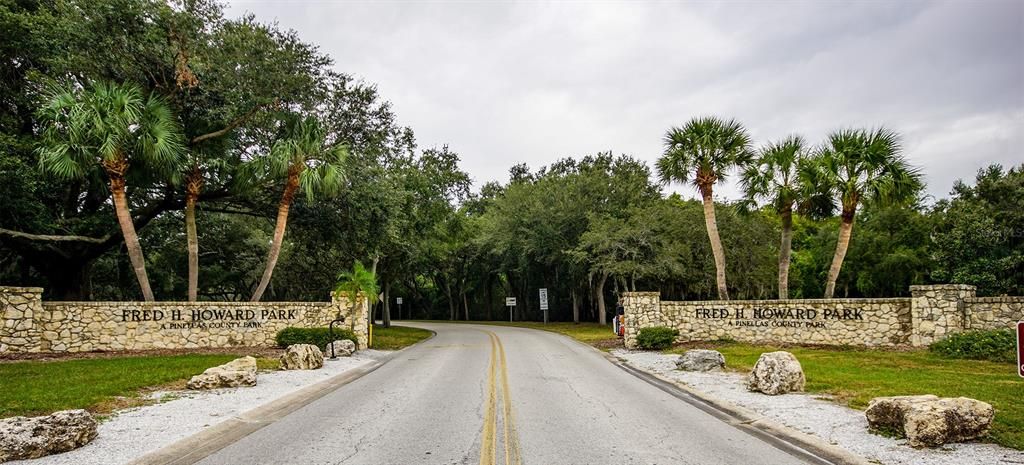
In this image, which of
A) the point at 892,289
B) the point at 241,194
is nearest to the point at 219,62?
the point at 241,194

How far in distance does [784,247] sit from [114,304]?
75.3 feet

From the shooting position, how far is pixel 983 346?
1464 centimetres

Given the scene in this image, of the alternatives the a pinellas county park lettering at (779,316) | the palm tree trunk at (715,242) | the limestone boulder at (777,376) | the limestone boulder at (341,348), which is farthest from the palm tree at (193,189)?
the a pinellas county park lettering at (779,316)

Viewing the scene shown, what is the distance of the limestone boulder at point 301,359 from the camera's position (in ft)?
47.3

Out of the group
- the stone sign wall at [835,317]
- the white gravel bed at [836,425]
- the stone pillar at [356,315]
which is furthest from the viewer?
the stone pillar at [356,315]

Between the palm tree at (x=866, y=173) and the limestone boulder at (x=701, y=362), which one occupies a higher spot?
the palm tree at (x=866, y=173)

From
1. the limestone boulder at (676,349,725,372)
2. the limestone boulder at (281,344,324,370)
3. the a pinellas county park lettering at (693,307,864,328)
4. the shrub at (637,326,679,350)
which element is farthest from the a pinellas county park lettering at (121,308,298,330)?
the a pinellas county park lettering at (693,307,864,328)

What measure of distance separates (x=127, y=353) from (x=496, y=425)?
15.0 metres

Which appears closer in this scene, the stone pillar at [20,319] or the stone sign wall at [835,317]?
the stone pillar at [20,319]

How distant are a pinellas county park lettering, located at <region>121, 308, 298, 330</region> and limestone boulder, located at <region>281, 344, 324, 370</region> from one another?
584 centimetres

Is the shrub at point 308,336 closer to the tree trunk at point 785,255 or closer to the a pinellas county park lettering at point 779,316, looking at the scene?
the a pinellas county park lettering at point 779,316

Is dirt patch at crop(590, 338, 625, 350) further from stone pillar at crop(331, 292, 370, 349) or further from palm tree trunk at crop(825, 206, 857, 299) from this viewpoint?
stone pillar at crop(331, 292, 370, 349)

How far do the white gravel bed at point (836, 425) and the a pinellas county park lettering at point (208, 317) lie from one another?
1366 cm

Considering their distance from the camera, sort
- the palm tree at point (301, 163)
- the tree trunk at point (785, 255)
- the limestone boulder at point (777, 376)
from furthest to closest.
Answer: the tree trunk at point (785, 255)
the palm tree at point (301, 163)
the limestone boulder at point (777, 376)
